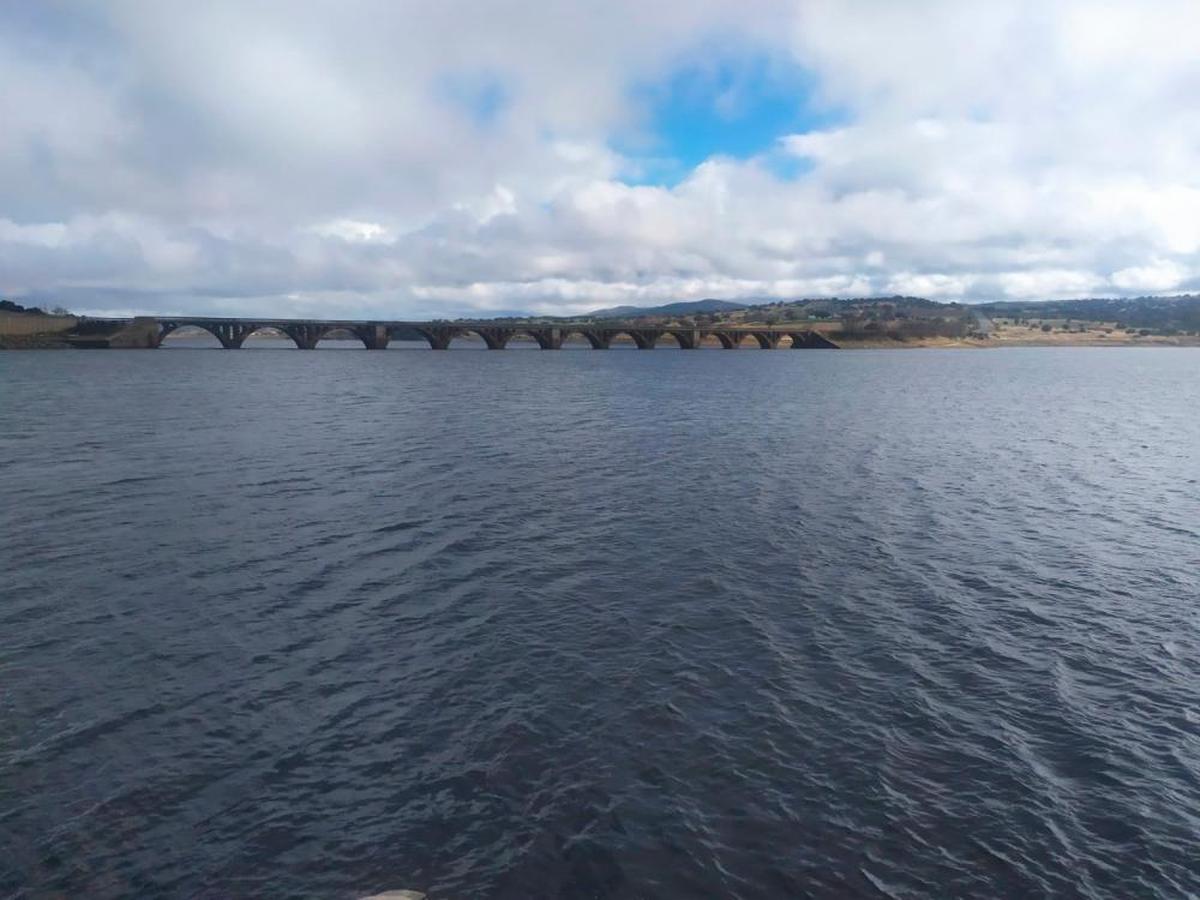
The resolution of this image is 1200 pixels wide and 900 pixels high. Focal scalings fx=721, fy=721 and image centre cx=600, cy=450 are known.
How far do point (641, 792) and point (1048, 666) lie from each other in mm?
12899

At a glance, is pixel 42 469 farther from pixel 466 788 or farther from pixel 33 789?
pixel 466 788

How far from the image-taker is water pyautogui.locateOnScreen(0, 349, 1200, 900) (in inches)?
507

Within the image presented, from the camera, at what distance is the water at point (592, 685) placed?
12.9m

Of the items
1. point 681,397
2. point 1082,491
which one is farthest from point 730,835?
point 681,397

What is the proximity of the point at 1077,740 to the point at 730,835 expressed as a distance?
923cm

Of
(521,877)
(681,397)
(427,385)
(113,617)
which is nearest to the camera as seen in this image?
(521,877)

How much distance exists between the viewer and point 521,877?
12.2 meters

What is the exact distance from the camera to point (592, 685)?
1847cm

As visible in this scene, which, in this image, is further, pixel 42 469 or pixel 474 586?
pixel 42 469

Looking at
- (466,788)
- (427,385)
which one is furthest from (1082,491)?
(427,385)

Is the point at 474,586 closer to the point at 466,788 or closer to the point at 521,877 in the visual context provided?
the point at 466,788

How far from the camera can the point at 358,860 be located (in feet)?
41.0

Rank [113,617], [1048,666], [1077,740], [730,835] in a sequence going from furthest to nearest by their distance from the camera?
[113,617]
[1048,666]
[1077,740]
[730,835]

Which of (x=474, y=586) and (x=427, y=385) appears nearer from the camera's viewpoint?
(x=474, y=586)
